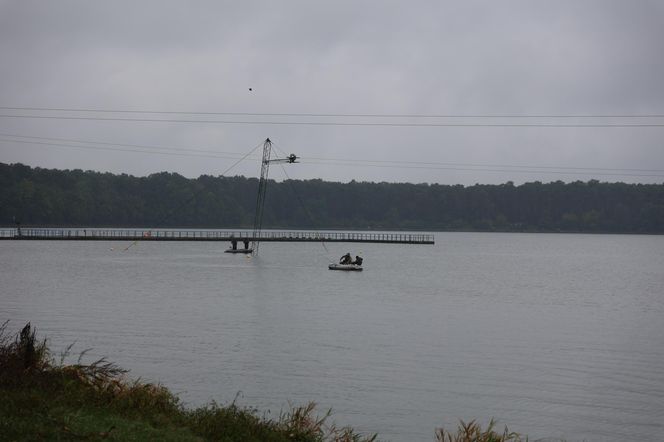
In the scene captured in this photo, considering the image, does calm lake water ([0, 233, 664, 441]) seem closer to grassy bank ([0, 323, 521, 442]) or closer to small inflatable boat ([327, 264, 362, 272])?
grassy bank ([0, 323, 521, 442])

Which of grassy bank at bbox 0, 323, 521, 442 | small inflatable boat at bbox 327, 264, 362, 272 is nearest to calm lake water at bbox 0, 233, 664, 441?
grassy bank at bbox 0, 323, 521, 442

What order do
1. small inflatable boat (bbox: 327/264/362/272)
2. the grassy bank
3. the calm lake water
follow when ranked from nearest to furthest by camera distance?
the grassy bank
the calm lake water
small inflatable boat (bbox: 327/264/362/272)

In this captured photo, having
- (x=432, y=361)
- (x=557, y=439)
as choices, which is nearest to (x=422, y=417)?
(x=557, y=439)

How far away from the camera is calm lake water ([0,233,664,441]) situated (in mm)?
22750

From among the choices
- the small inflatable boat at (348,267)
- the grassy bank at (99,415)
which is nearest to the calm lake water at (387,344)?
the grassy bank at (99,415)

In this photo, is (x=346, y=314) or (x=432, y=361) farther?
(x=346, y=314)

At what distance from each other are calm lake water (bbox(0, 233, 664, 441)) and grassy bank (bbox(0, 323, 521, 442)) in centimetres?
459

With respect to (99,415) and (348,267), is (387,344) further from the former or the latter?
(348,267)

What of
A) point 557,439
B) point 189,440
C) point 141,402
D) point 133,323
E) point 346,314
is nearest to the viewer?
point 189,440

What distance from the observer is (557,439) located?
788 inches

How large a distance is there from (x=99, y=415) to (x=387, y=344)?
66.5 ft

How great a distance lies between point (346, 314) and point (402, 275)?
123ft

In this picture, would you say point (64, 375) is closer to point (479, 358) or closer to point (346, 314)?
point (479, 358)

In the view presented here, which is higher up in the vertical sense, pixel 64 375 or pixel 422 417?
pixel 64 375
